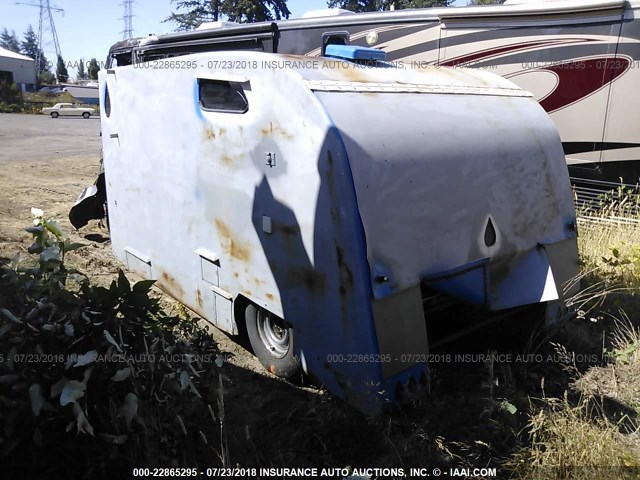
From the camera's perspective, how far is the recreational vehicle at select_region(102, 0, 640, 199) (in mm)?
5914

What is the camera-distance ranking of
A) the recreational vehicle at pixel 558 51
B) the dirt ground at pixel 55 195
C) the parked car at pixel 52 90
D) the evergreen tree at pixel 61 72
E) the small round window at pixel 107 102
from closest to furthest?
1. the small round window at pixel 107 102
2. the recreational vehicle at pixel 558 51
3. the dirt ground at pixel 55 195
4. the parked car at pixel 52 90
5. the evergreen tree at pixel 61 72

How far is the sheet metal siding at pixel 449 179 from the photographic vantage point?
3.03m

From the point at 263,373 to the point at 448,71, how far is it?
2732mm

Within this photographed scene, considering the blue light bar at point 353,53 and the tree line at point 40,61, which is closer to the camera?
the blue light bar at point 353,53

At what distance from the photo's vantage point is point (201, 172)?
3982mm

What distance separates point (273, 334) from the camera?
391cm

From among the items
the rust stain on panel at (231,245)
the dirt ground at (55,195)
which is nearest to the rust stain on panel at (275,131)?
the rust stain on panel at (231,245)

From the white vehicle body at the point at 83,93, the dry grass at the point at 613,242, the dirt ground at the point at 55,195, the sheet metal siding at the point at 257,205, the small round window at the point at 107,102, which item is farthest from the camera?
the white vehicle body at the point at 83,93

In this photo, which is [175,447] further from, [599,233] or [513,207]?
[599,233]

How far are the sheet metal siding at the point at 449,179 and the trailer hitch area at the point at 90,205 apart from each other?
491cm

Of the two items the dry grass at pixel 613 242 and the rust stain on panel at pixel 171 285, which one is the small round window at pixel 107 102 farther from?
the dry grass at pixel 613 242

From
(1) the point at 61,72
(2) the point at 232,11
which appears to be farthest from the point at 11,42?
(2) the point at 232,11

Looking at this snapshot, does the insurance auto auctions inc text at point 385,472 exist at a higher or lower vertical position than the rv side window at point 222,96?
lower

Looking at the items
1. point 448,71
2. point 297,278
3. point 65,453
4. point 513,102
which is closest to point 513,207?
point 513,102
